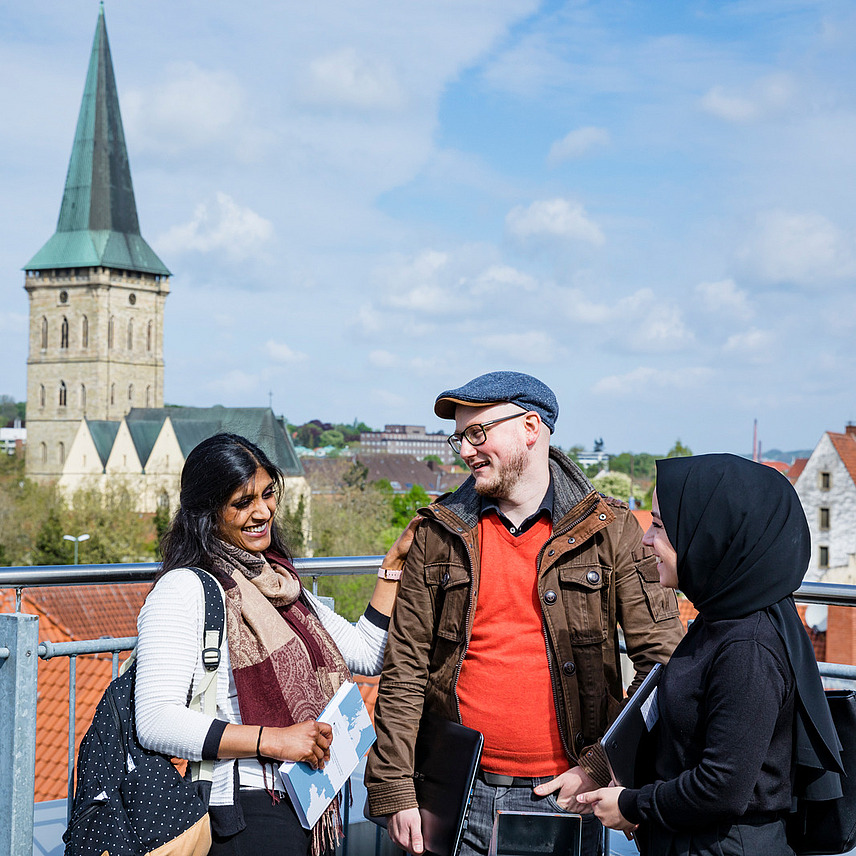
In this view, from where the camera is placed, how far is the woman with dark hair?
8.18 ft

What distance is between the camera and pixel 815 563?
43750 millimetres

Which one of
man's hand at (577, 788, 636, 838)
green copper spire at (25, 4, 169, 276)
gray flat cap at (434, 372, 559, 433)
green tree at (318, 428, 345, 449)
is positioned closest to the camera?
man's hand at (577, 788, 636, 838)

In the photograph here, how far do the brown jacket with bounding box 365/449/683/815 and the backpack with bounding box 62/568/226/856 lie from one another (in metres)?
0.56

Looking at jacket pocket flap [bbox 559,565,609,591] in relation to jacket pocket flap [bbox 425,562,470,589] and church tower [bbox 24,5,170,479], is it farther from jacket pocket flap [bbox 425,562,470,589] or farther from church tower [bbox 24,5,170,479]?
church tower [bbox 24,5,170,479]

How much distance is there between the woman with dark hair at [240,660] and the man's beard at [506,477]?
0.60 metres

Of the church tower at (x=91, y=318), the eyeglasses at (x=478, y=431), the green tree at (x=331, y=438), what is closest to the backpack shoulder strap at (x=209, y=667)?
the eyeglasses at (x=478, y=431)

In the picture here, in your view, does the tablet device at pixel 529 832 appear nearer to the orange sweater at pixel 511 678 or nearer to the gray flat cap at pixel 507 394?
the orange sweater at pixel 511 678

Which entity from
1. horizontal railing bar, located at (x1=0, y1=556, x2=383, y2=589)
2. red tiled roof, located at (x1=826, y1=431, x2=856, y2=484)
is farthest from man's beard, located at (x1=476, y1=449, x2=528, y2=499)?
red tiled roof, located at (x1=826, y1=431, x2=856, y2=484)

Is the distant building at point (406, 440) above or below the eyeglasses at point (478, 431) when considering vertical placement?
above

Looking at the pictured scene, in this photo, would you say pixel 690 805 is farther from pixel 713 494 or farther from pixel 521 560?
pixel 521 560

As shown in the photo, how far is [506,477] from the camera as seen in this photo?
2861mm

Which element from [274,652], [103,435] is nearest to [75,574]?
[274,652]

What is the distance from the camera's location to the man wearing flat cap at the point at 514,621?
2.78 m

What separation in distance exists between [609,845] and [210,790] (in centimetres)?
188
